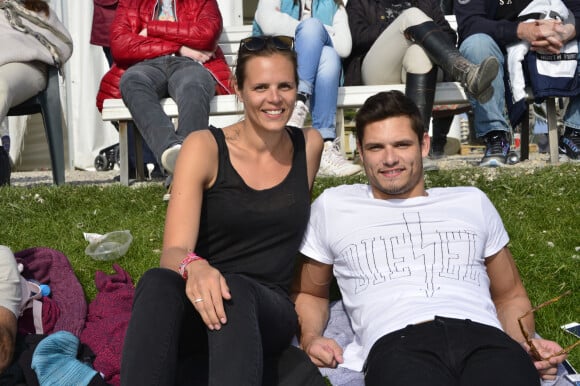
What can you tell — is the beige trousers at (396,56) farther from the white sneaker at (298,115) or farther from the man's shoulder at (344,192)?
the man's shoulder at (344,192)

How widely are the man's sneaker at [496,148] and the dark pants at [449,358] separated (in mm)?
4274

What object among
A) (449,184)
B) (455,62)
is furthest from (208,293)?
(455,62)

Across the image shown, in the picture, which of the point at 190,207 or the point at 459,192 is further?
the point at 459,192

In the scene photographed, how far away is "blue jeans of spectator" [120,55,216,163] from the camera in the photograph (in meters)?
5.94

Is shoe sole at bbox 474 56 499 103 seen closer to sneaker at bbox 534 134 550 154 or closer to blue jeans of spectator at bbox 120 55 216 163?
blue jeans of spectator at bbox 120 55 216 163

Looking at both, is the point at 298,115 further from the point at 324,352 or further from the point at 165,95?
the point at 324,352

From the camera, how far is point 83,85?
11.3 metres

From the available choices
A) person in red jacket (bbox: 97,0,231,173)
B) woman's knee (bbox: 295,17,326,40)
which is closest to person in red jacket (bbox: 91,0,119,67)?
person in red jacket (bbox: 97,0,231,173)

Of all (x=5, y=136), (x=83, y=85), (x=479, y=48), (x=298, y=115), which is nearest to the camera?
(x=298, y=115)

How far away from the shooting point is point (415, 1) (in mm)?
7418

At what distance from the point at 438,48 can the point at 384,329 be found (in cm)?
372

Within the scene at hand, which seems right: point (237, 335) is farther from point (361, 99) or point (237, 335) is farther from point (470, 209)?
point (361, 99)

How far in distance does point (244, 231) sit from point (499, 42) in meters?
4.47

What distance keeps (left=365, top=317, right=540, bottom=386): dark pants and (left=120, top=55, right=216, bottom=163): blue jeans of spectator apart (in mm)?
3138
